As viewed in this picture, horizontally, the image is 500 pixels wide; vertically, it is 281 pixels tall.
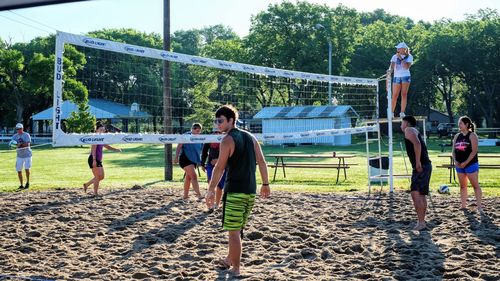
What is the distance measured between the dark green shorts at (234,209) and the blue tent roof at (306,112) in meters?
28.6

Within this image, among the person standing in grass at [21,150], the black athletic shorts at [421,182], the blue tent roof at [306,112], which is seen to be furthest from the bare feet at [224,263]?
the blue tent roof at [306,112]

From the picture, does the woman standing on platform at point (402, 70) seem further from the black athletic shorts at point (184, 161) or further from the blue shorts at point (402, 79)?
the black athletic shorts at point (184, 161)

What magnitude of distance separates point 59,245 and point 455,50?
4251 cm

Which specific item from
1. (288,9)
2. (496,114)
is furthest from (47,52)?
(496,114)

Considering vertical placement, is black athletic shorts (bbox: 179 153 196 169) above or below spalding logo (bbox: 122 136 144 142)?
below

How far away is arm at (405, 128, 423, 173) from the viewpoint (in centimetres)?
743

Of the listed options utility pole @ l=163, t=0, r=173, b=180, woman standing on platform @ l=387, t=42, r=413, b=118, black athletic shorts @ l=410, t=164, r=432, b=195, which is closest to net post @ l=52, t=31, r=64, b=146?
black athletic shorts @ l=410, t=164, r=432, b=195

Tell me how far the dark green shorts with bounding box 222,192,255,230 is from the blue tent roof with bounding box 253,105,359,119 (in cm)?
2861

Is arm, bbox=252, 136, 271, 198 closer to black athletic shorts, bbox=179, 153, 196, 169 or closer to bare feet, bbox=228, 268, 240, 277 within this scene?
bare feet, bbox=228, 268, 240, 277

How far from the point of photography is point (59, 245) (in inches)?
261

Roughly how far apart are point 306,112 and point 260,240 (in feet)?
97.4

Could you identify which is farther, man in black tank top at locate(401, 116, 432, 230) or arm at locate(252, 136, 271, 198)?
man in black tank top at locate(401, 116, 432, 230)

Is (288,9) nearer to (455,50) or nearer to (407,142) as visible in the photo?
(455,50)

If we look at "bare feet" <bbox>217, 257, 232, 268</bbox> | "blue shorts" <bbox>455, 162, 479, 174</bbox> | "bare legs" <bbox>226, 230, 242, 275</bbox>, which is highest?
"blue shorts" <bbox>455, 162, 479, 174</bbox>
